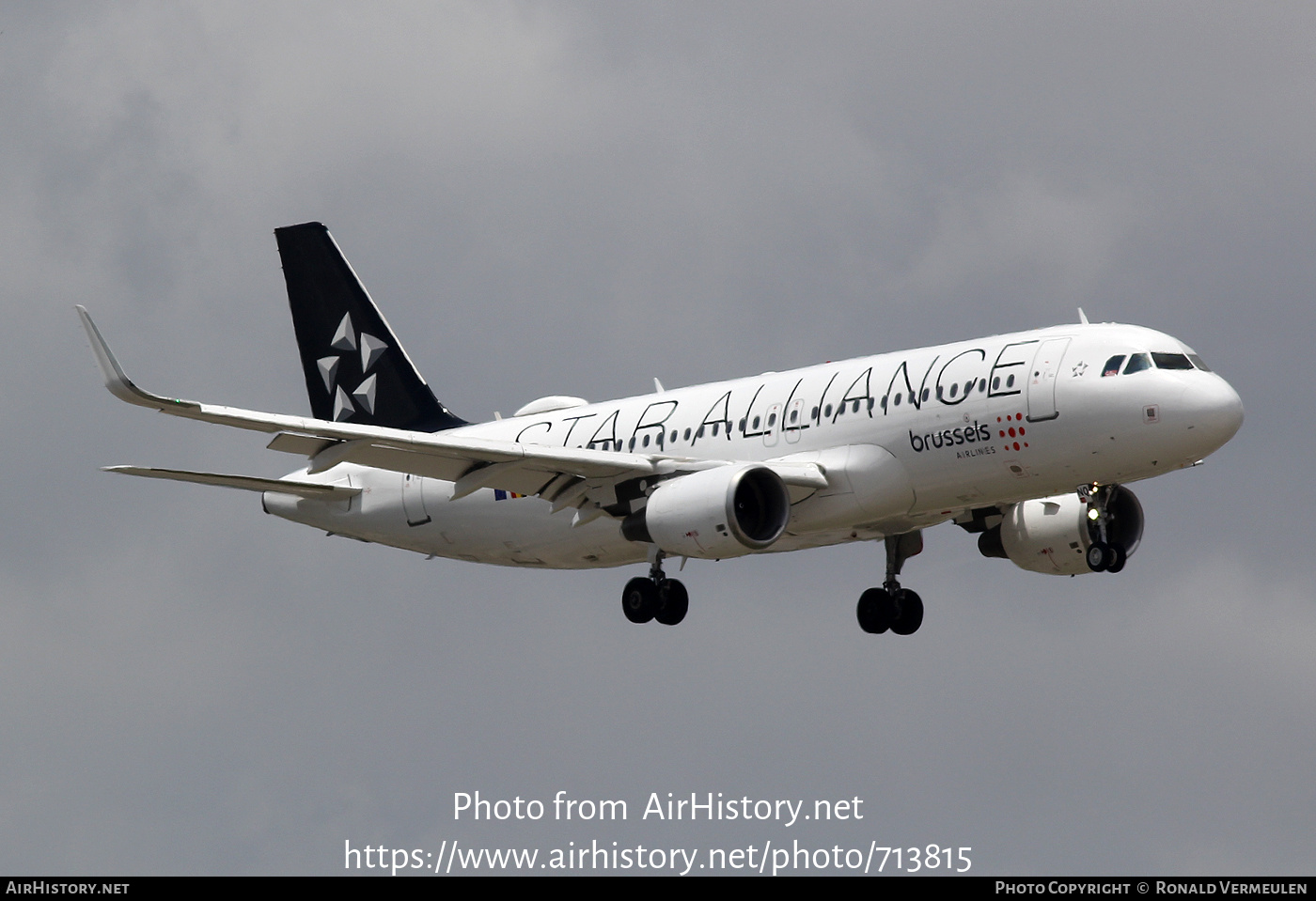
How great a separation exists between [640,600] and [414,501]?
745 cm

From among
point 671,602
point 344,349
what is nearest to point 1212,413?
point 671,602

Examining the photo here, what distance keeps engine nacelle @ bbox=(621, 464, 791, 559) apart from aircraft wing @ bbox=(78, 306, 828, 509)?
0.60m

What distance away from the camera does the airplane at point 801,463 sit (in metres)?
40.4

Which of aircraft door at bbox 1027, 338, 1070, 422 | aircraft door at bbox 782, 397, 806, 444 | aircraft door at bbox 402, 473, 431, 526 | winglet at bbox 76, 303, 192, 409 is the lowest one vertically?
winglet at bbox 76, 303, 192, 409

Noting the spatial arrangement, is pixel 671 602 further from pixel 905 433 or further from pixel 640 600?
pixel 905 433

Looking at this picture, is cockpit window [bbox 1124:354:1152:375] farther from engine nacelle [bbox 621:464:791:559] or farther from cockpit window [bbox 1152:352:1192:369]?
engine nacelle [bbox 621:464:791:559]

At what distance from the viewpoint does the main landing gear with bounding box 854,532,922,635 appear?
163 ft

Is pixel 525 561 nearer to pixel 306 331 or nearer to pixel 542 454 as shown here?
pixel 542 454

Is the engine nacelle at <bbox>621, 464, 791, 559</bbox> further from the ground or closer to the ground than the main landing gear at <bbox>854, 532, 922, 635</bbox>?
closer to the ground

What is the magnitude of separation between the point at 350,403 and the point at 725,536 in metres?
17.0

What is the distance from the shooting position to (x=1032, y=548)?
48438 millimetres

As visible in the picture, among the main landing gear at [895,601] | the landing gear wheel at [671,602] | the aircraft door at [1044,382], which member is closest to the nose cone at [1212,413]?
the aircraft door at [1044,382]

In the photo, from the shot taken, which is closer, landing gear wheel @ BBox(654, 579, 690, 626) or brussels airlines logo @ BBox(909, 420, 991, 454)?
brussels airlines logo @ BBox(909, 420, 991, 454)

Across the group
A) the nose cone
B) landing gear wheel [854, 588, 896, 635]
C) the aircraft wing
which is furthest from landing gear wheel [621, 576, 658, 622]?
the nose cone
